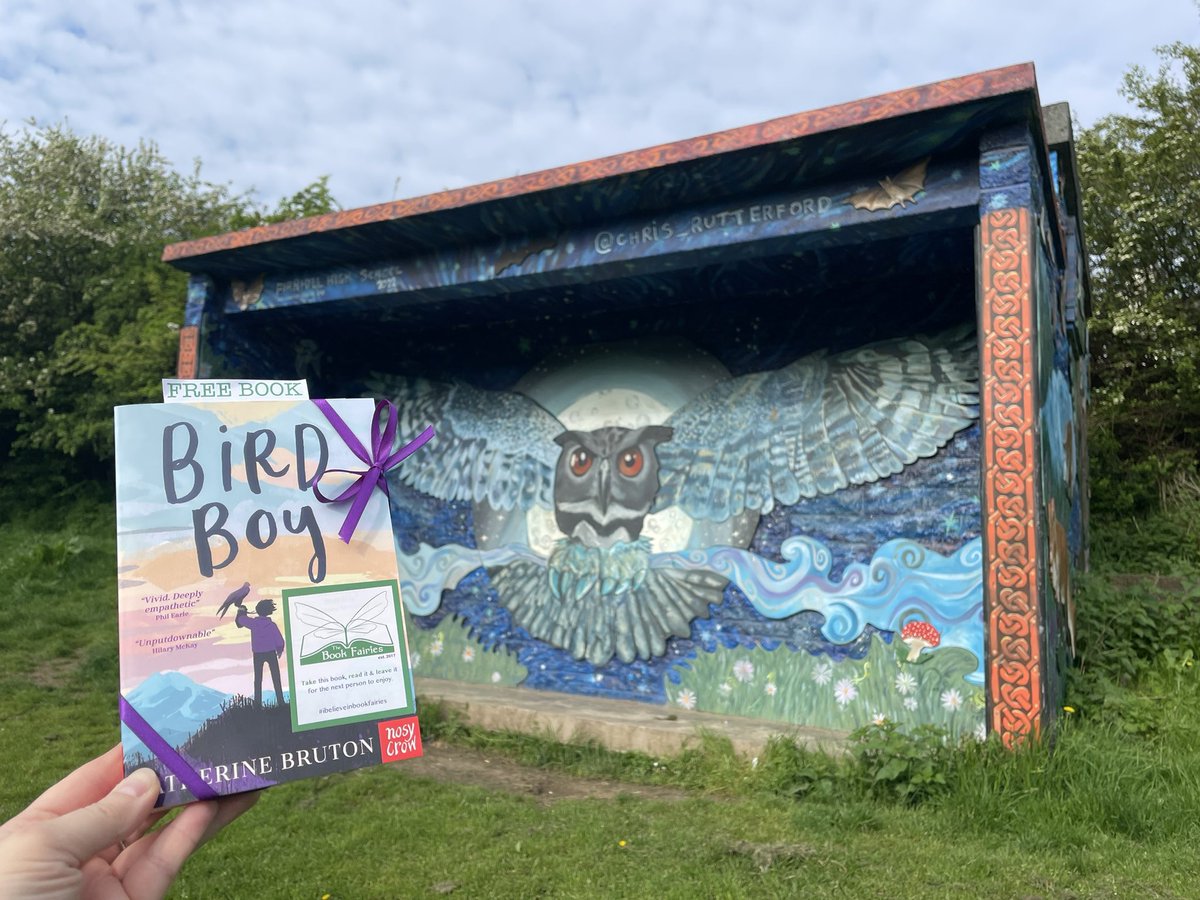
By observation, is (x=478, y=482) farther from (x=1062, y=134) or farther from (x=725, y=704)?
(x=1062, y=134)

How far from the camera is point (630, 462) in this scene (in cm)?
745

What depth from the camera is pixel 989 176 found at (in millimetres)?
4805

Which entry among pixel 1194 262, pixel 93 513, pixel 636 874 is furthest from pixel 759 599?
pixel 93 513

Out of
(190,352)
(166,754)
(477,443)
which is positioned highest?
(190,352)

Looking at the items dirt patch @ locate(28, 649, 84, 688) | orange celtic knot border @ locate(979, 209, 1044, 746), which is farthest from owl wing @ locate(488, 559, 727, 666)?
dirt patch @ locate(28, 649, 84, 688)

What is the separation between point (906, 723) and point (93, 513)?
14.1 m

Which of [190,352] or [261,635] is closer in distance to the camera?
[261,635]

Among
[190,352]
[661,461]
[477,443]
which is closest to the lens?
[661,461]

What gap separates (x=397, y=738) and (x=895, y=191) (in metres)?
4.44

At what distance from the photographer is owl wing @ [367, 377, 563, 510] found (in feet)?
25.8

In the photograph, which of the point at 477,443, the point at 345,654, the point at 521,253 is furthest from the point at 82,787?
the point at 477,443

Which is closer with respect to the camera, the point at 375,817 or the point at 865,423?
the point at 375,817

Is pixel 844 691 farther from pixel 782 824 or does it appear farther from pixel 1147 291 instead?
pixel 1147 291

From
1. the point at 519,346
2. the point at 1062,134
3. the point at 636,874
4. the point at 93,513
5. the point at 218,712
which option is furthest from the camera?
the point at 93,513
